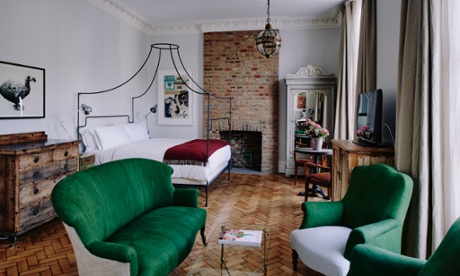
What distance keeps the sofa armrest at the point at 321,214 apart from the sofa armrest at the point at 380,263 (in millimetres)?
838

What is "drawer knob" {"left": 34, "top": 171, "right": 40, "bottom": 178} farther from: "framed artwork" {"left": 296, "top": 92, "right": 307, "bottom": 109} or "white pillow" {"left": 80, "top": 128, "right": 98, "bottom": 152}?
"framed artwork" {"left": 296, "top": 92, "right": 307, "bottom": 109}

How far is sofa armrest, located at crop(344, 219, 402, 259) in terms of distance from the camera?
6.56 feet

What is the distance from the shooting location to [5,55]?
12.5ft

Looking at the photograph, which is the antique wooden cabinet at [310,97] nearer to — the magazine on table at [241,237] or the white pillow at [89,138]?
the white pillow at [89,138]

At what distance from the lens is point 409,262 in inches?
63.0

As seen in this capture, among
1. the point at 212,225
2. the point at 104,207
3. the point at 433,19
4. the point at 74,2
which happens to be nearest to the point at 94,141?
the point at 74,2

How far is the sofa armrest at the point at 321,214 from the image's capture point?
2588 mm

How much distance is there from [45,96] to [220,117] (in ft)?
12.0

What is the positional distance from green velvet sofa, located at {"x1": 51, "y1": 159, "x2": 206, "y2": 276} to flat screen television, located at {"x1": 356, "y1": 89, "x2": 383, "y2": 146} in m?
1.82

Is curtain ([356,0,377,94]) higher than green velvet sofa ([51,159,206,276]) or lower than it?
higher

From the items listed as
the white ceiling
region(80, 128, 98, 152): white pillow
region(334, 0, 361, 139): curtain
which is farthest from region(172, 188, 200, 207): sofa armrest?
the white ceiling

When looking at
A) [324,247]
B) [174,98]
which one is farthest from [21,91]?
[324,247]

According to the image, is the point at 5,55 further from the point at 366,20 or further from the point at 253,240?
the point at 366,20

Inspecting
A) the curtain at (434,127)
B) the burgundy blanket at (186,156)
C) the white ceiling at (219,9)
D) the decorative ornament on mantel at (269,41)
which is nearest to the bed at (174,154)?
the burgundy blanket at (186,156)
